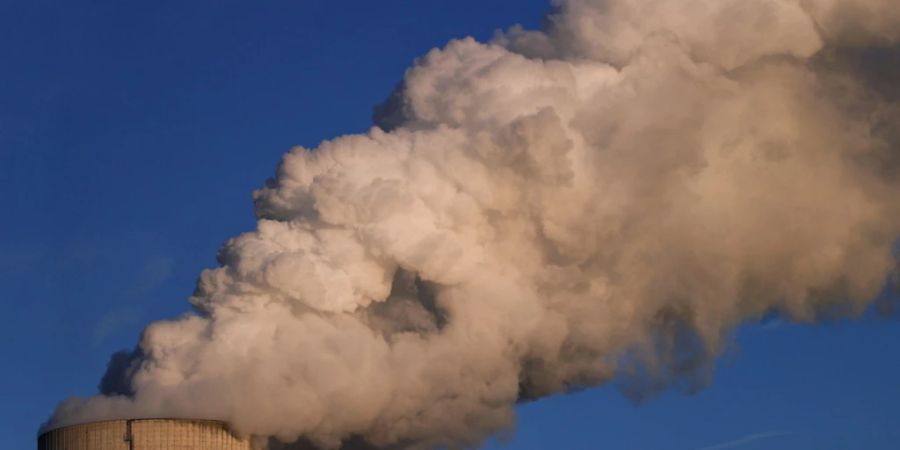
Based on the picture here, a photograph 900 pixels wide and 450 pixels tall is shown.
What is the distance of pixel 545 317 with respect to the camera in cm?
11900

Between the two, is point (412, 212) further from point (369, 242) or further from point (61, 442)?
point (61, 442)

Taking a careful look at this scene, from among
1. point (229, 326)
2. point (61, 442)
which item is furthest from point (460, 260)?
point (61, 442)

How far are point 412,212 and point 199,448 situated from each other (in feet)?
48.1

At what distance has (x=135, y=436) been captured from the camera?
11156 cm

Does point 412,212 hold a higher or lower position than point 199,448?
higher

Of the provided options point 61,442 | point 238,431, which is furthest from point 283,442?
point 61,442

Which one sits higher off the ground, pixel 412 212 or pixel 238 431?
pixel 412 212

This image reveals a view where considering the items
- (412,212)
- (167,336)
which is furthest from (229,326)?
(412,212)

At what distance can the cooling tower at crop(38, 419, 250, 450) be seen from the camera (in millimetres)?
111562

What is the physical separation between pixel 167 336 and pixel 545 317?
58.7ft

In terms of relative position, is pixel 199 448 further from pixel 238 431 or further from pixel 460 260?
pixel 460 260

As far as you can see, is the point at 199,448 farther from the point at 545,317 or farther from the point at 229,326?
the point at 545,317

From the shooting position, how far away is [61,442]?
112m

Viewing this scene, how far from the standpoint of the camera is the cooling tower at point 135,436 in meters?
112
